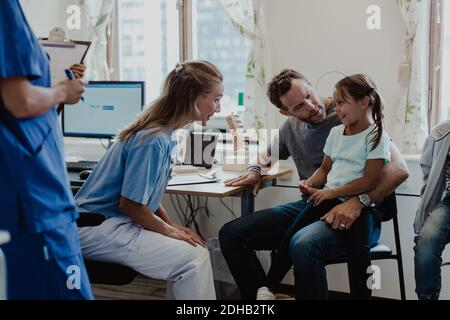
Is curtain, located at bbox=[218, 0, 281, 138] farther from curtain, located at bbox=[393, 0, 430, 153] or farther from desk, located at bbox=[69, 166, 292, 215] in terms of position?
curtain, located at bbox=[393, 0, 430, 153]

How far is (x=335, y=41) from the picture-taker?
3.07 metres

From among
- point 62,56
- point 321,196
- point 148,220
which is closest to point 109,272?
point 148,220

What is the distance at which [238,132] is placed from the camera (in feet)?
9.52

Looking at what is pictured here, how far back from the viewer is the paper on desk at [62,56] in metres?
1.79

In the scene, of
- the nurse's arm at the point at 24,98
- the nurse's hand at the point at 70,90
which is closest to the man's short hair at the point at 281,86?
the nurse's hand at the point at 70,90

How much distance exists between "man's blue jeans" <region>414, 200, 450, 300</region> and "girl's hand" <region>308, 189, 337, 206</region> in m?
0.39

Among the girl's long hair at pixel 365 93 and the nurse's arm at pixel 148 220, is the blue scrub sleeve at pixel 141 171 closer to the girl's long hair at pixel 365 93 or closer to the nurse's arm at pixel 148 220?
the nurse's arm at pixel 148 220

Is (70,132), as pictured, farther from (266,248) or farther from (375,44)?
(375,44)

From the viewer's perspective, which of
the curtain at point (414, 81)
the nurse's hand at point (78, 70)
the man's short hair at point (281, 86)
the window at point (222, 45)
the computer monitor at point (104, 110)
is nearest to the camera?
the nurse's hand at point (78, 70)

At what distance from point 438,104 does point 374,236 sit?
1.04m

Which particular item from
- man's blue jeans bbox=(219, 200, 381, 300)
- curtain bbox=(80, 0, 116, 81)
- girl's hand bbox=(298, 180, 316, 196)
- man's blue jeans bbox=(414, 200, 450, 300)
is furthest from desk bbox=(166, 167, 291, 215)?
curtain bbox=(80, 0, 116, 81)

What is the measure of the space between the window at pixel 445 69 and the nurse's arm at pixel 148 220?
1650 millimetres

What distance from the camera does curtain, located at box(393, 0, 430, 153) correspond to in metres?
2.84

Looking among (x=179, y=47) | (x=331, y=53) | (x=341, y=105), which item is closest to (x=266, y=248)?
(x=341, y=105)
